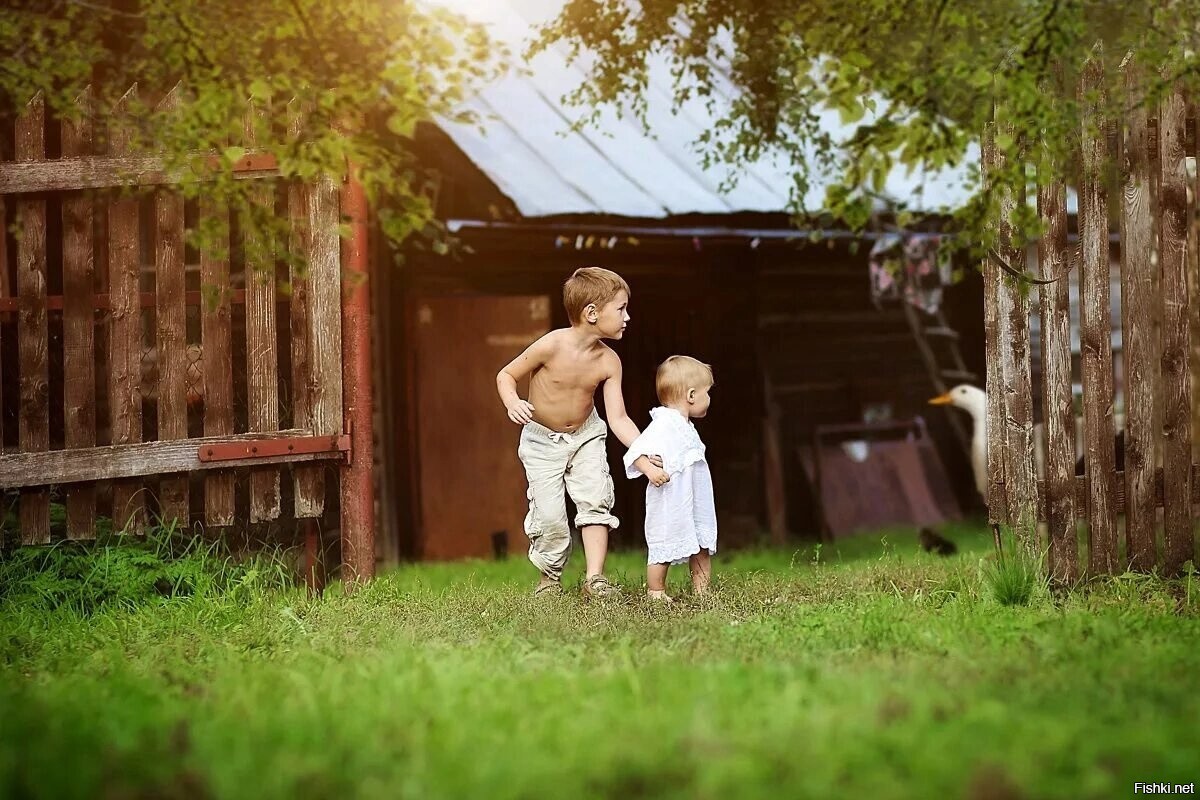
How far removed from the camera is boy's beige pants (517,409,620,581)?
20.7 ft

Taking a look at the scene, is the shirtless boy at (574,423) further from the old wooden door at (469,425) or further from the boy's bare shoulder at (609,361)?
the old wooden door at (469,425)

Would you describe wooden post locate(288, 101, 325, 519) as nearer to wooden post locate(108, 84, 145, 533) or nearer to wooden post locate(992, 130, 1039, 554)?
wooden post locate(108, 84, 145, 533)

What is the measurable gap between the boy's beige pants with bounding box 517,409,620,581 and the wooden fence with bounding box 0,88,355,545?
0.94m

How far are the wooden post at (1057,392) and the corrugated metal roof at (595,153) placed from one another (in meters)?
2.55

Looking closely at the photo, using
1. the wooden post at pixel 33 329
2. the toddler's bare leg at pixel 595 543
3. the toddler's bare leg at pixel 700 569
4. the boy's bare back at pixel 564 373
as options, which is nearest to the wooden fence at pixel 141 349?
the wooden post at pixel 33 329

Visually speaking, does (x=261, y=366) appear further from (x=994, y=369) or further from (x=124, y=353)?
(x=994, y=369)

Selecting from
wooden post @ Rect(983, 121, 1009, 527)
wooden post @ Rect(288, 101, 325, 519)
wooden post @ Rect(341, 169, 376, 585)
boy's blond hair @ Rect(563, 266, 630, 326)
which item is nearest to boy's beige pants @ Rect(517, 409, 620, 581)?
boy's blond hair @ Rect(563, 266, 630, 326)

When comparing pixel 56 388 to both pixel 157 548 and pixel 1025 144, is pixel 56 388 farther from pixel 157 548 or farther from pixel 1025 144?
pixel 1025 144

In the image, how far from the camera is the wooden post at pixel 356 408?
632 cm

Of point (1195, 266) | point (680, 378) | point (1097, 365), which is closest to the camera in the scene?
point (1097, 365)

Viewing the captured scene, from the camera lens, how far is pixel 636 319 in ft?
34.9

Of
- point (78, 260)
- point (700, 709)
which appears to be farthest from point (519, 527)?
point (700, 709)

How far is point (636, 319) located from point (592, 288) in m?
4.46

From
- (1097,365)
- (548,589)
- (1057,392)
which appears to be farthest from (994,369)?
(548,589)
